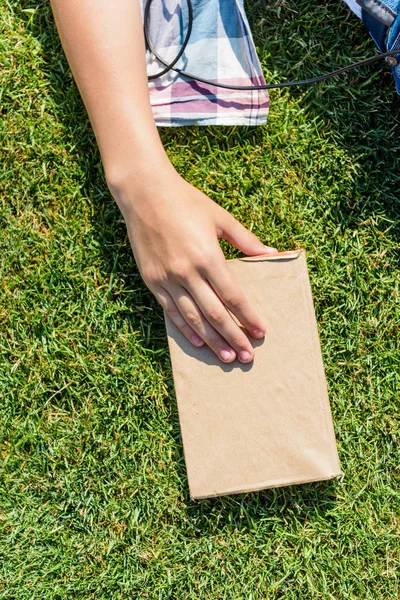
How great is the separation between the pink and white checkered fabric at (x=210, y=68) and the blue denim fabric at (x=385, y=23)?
0.29 m

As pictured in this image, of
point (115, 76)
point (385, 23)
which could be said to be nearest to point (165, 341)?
point (115, 76)

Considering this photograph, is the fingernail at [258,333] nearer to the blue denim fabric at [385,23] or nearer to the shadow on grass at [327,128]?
the shadow on grass at [327,128]

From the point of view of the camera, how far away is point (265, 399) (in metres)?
1.36

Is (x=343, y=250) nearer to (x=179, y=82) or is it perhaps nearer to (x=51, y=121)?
(x=179, y=82)

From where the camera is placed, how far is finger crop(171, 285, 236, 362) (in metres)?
1.31

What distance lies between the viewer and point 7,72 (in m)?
1.56

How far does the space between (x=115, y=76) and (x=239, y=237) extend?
0.45 metres

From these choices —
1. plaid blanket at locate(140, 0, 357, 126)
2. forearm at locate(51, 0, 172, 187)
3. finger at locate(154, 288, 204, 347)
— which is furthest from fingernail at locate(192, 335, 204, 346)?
plaid blanket at locate(140, 0, 357, 126)

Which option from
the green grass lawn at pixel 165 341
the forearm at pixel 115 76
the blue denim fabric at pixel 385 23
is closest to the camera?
the forearm at pixel 115 76

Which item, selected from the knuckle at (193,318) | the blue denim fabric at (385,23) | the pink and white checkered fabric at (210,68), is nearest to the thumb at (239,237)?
the knuckle at (193,318)

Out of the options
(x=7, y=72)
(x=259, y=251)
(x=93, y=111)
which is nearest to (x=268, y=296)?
(x=259, y=251)

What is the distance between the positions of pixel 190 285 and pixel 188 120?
49 centimetres

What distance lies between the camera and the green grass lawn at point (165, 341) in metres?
1.48

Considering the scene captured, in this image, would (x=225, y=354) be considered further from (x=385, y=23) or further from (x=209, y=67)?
(x=385, y=23)
